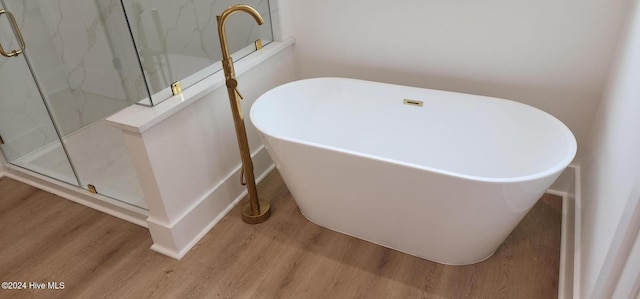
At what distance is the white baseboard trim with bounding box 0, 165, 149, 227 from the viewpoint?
2164 millimetres

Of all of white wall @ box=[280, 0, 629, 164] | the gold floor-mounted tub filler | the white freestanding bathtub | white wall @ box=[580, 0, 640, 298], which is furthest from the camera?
white wall @ box=[280, 0, 629, 164]

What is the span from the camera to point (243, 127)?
1909mm

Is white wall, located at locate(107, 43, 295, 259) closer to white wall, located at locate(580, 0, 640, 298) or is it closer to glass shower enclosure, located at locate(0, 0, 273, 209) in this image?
glass shower enclosure, located at locate(0, 0, 273, 209)

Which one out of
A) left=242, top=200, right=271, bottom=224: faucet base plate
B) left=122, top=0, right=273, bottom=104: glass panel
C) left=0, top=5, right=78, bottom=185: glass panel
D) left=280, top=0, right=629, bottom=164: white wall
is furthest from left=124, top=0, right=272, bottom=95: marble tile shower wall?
left=0, top=5, right=78, bottom=185: glass panel

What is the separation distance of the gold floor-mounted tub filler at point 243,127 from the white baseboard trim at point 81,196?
0.50 m

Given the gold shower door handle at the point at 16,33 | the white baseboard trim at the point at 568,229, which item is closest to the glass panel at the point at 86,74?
the gold shower door handle at the point at 16,33

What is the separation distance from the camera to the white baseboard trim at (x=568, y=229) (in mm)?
1583

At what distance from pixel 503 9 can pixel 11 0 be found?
98.3 inches

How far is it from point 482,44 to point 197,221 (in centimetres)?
157

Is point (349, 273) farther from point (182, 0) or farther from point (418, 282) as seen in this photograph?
point (182, 0)

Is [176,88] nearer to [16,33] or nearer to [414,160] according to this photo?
[16,33]

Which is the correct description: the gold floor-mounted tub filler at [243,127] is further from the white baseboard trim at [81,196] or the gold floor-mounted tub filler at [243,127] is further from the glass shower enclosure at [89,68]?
the white baseboard trim at [81,196]

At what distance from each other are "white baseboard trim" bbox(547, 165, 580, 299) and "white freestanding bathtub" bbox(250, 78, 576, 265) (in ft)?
0.83

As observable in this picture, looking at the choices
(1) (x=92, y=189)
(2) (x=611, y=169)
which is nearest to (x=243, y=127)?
(1) (x=92, y=189)
